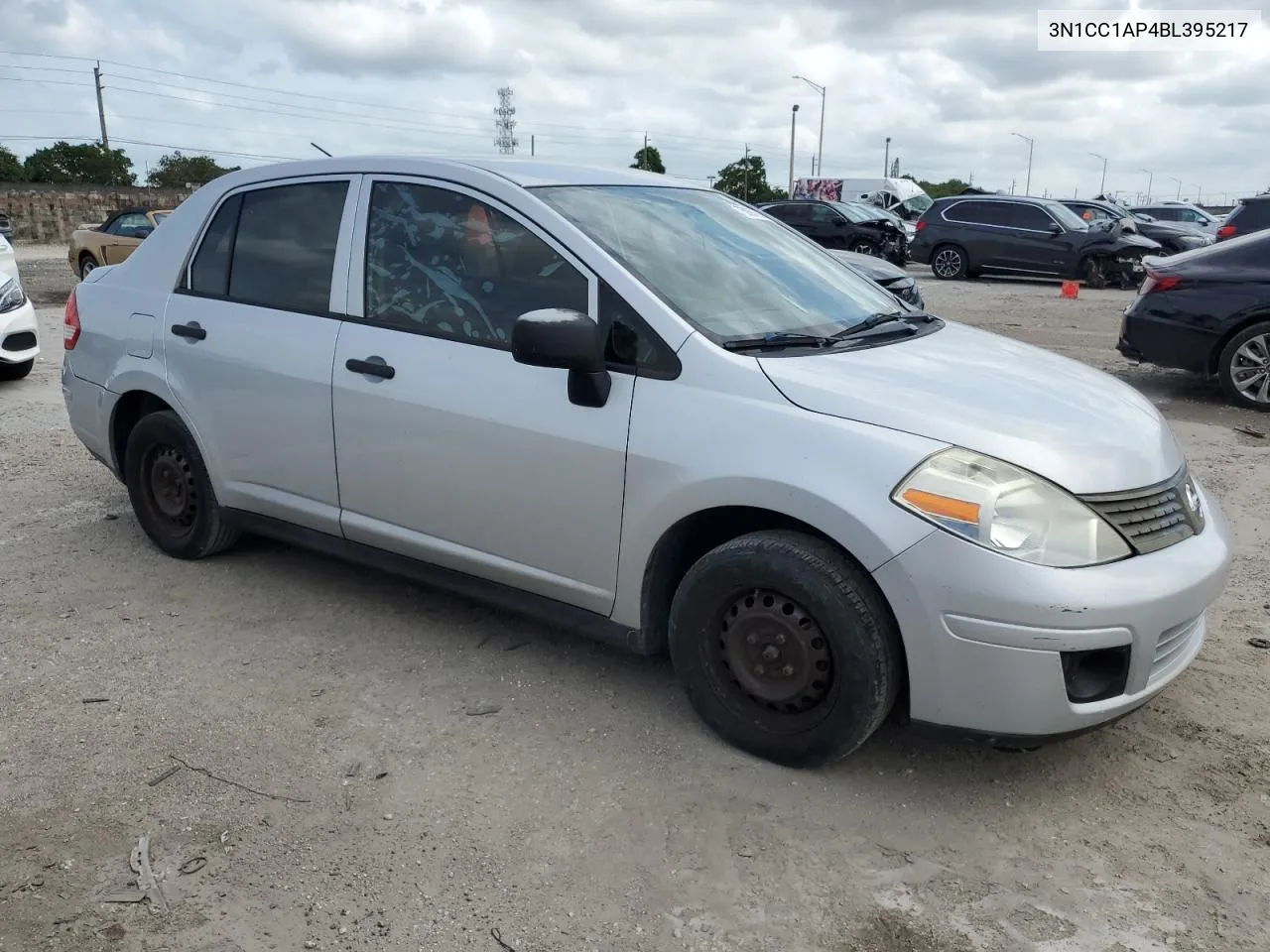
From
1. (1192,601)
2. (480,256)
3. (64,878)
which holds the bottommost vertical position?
(64,878)

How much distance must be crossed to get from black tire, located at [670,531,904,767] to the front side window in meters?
0.99

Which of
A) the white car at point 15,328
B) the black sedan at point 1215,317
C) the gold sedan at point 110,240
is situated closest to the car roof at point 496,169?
the black sedan at point 1215,317

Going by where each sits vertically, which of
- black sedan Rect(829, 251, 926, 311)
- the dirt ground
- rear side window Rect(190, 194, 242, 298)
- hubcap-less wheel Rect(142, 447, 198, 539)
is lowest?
the dirt ground

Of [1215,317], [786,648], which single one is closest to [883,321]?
[786,648]

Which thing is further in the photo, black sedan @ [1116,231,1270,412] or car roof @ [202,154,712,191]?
black sedan @ [1116,231,1270,412]

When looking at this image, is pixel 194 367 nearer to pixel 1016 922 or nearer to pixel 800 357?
pixel 800 357

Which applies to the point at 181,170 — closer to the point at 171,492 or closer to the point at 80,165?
the point at 80,165

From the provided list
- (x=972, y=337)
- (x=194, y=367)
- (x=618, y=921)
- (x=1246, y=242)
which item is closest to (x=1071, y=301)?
(x=1246, y=242)

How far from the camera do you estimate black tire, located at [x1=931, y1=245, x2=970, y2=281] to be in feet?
69.5

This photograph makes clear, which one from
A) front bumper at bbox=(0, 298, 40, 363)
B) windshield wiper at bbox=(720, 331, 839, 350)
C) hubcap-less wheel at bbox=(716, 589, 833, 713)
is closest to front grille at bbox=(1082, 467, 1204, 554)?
hubcap-less wheel at bbox=(716, 589, 833, 713)

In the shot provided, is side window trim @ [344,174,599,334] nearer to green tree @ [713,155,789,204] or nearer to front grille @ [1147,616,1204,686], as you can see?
front grille @ [1147,616,1204,686]

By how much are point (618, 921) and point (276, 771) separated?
1203mm

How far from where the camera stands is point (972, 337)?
3914mm

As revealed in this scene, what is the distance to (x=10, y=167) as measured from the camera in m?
65.6
